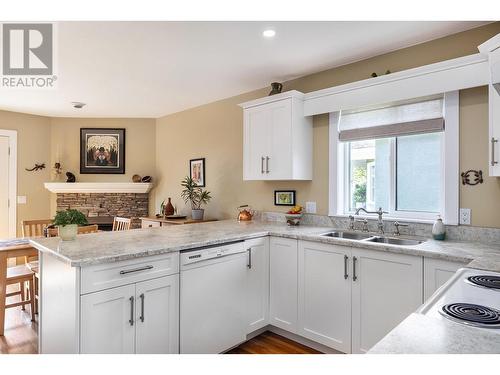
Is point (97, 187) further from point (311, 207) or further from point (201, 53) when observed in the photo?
point (311, 207)

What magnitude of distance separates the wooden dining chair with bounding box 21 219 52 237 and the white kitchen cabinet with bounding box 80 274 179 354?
2.60 meters

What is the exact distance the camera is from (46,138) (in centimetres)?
540

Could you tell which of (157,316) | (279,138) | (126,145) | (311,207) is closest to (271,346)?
(157,316)

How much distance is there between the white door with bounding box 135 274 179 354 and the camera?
1954mm

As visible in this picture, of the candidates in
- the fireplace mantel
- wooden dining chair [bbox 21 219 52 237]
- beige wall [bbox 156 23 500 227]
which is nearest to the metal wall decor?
beige wall [bbox 156 23 500 227]

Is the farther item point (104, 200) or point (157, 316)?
point (104, 200)

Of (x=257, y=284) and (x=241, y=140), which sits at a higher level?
(x=241, y=140)

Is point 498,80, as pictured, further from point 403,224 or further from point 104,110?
point 104,110

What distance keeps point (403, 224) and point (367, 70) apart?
4.60 ft

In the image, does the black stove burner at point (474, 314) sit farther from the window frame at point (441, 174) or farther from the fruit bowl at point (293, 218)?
the fruit bowl at point (293, 218)

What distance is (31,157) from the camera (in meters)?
5.23

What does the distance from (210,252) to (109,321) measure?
2.56 feet

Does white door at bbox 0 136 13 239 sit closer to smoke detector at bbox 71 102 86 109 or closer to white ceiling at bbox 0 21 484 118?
white ceiling at bbox 0 21 484 118

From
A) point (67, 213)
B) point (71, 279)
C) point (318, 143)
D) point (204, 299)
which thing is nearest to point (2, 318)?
point (67, 213)
